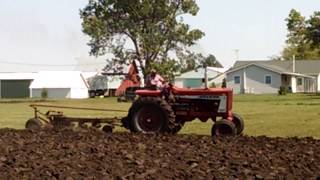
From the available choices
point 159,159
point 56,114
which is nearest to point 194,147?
point 159,159

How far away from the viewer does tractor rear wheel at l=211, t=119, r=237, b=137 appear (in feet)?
60.4

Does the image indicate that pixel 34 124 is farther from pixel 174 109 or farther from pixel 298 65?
pixel 298 65

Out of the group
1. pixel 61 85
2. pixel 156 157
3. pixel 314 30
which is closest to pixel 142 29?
pixel 314 30

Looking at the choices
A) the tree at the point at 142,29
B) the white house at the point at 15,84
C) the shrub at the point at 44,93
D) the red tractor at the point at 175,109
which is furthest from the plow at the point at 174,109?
the white house at the point at 15,84

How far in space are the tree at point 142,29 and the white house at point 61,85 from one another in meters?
32.1

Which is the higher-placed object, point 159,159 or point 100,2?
point 100,2

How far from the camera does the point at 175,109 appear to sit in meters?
19.4

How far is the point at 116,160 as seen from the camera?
11.8m

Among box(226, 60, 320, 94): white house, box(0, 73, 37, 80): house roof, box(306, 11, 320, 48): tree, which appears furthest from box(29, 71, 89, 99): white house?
box(306, 11, 320, 48): tree

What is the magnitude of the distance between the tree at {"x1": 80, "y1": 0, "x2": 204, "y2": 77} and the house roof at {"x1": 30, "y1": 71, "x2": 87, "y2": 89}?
33.8m

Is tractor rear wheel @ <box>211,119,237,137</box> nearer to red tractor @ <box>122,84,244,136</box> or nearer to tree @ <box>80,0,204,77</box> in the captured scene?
red tractor @ <box>122,84,244,136</box>

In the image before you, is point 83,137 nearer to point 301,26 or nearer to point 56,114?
point 56,114

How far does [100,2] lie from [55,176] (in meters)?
61.9

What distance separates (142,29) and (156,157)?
5847cm
